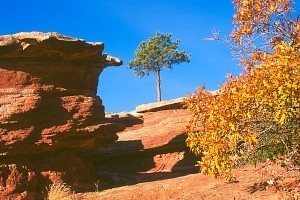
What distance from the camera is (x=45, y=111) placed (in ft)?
51.6

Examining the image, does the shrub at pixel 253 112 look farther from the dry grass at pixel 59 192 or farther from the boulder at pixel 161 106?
the boulder at pixel 161 106

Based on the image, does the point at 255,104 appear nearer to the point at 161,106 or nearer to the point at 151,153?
the point at 151,153

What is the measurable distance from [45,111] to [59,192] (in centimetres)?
327

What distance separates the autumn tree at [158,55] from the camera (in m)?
45.1

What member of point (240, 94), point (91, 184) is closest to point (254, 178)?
point (91, 184)

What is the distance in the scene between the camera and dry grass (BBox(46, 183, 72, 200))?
46.6ft

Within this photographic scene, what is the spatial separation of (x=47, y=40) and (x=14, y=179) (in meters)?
5.40

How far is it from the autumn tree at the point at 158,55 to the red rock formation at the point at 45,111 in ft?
92.3

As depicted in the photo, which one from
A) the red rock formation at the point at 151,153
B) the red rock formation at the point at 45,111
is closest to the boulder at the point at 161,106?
the red rock formation at the point at 151,153

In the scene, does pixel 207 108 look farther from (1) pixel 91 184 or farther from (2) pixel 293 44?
(1) pixel 91 184

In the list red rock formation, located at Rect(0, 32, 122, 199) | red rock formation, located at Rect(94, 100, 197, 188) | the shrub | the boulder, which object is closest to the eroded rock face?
red rock formation, located at Rect(0, 32, 122, 199)

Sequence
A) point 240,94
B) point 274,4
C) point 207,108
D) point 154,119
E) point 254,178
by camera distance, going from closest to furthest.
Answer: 1. point 240,94
2. point 207,108
3. point 274,4
4. point 254,178
5. point 154,119

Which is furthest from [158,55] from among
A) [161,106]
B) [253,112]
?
[253,112]

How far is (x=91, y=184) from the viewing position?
17.0m
